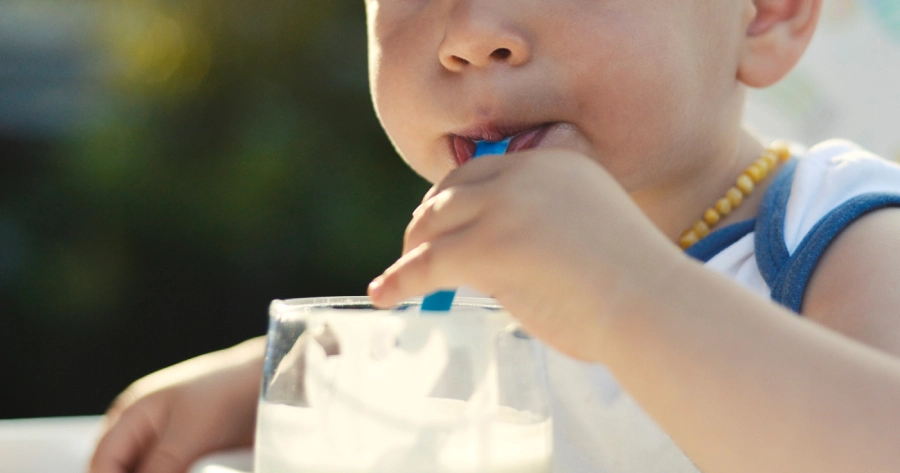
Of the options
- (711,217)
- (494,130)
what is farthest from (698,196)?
(494,130)

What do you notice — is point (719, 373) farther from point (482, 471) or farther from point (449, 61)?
point (449, 61)

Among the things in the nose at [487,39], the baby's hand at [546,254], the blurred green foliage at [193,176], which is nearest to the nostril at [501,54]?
the nose at [487,39]

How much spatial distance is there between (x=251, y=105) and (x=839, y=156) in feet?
4.74

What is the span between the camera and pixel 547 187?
20.4 inches

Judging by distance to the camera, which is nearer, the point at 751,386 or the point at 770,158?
the point at 751,386

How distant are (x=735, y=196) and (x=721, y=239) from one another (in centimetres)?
5

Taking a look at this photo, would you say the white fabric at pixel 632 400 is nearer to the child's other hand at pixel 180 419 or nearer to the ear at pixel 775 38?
the ear at pixel 775 38

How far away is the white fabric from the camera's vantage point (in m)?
0.76

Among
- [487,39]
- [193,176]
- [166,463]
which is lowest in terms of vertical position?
[193,176]

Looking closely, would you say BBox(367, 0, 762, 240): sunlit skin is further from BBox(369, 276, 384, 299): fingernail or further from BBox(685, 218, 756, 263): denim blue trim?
BBox(369, 276, 384, 299): fingernail

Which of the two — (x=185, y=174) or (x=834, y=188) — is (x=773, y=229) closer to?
(x=834, y=188)

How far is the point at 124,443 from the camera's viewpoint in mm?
709

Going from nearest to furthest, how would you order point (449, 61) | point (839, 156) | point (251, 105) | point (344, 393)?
point (344, 393)
point (449, 61)
point (839, 156)
point (251, 105)

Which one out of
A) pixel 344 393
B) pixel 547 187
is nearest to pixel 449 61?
pixel 547 187
